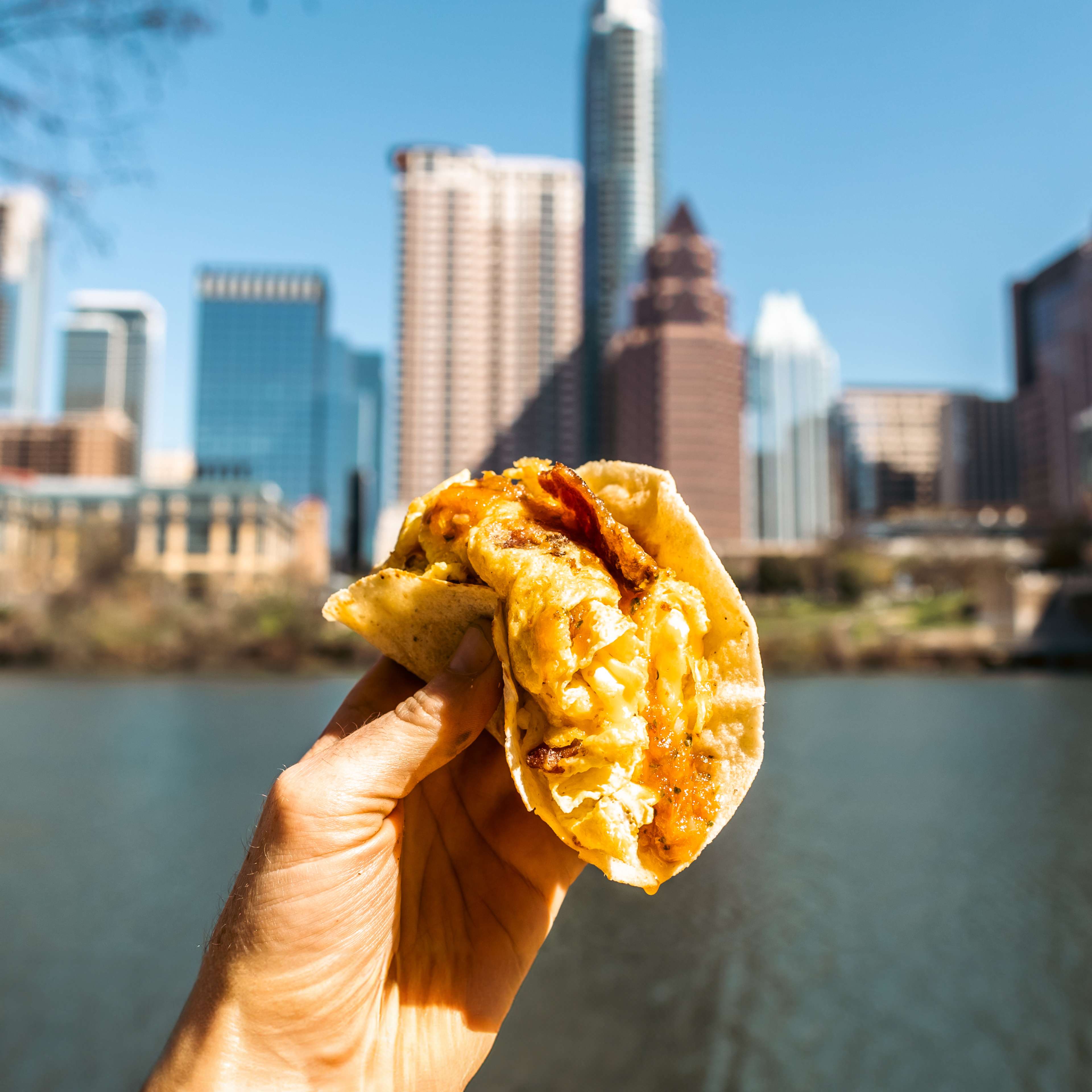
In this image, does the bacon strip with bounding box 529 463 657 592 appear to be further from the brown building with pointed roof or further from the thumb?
the brown building with pointed roof

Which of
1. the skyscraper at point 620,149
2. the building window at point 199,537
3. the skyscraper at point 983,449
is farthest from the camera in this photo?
the skyscraper at point 983,449

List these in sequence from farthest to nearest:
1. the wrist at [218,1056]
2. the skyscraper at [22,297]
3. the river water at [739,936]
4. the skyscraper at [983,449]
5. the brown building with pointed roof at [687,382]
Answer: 1. the skyscraper at [983,449]
2. the brown building with pointed roof at [687,382]
3. the river water at [739,936]
4. the skyscraper at [22,297]
5. the wrist at [218,1056]

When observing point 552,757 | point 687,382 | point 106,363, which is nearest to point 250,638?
point 552,757

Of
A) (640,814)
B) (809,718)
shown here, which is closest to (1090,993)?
(640,814)

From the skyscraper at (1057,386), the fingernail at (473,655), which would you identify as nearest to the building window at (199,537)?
the fingernail at (473,655)

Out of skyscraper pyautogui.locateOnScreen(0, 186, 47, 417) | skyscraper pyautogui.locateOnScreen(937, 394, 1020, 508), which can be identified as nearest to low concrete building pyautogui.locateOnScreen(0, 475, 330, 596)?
skyscraper pyautogui.locateOnScreen(0, 186, 47, 417)

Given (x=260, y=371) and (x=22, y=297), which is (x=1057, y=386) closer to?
(x=22, y=297)

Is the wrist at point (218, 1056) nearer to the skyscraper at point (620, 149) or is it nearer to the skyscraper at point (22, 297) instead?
the skyscraper at point (22, 297)
